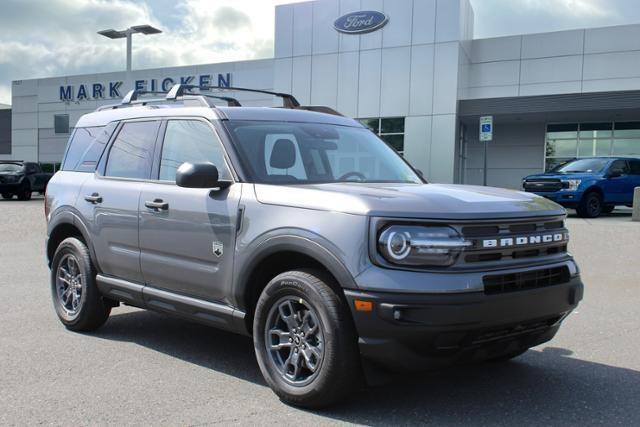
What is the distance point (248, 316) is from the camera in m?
4.24

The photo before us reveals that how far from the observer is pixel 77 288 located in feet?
18.8

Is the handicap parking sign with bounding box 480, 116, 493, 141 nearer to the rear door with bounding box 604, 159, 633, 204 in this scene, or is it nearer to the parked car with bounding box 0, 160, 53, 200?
the rear door with bounding box 604, 159, 633, 204

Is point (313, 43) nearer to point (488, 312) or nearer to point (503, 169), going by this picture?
point (503, 169)

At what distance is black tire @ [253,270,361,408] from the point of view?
3.61 metres

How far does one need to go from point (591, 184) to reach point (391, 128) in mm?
12291

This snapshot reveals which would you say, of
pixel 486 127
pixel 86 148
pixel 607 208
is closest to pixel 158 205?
pixel 86 148

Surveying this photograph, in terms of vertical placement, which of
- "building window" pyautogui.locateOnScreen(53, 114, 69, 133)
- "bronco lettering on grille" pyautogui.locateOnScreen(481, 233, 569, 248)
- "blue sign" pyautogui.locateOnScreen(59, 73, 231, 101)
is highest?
"blue sign" pyautogui.locateOnScreen(59, 73, 231, 101)

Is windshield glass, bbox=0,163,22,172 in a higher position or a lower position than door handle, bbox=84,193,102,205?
higher

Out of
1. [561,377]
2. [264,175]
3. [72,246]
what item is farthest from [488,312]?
[72,246]

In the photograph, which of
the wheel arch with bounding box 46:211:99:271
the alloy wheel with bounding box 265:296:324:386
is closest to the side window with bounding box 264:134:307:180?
the alloy wheel with bounding box 265:296:324:386

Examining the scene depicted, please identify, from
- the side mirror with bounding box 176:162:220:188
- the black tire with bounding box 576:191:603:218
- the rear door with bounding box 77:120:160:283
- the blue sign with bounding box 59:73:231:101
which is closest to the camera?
the side mirror with bounding box 176:162:220:188

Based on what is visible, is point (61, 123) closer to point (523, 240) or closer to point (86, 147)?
point (86, 147)

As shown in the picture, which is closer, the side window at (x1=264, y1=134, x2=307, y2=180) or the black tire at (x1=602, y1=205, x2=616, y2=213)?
the side window at (x1=264, y1=134, x2=307, y2=180)

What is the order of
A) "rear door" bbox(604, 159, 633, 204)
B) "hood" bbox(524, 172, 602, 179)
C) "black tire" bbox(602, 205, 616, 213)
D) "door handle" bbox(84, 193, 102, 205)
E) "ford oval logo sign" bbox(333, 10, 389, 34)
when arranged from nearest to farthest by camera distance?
"door handle" bbox(84, 193, 102, 205), "hood" bbox(524, 172, 602, 179), "rear door" bbox(604, 159, 633, 204), "black tire" bbox(602, 205, 616, 213), "ford oval logo sign" bbox(333, 10, 389, 34)
